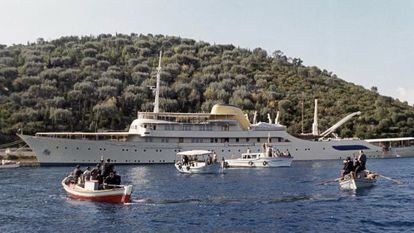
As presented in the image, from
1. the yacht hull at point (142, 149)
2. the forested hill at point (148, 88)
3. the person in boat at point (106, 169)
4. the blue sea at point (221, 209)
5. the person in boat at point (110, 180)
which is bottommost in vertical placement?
the blue sea at point (221, 209)

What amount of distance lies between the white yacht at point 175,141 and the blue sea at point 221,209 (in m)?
25.9

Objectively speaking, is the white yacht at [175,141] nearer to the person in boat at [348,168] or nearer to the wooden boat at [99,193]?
the wooden boat at [99,193]

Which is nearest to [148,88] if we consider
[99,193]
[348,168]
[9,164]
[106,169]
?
[9,164]

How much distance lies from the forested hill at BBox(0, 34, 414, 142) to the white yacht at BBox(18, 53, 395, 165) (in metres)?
10.1

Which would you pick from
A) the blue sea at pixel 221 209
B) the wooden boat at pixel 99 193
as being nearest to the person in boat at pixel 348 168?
the blue sea at pixel 221 209

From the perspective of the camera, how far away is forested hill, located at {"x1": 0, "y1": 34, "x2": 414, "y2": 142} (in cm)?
9038

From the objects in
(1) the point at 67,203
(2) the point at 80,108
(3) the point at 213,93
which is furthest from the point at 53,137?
(3) the point at 213,93

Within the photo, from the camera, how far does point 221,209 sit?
29.0 m

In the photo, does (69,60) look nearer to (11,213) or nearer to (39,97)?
(39,97)

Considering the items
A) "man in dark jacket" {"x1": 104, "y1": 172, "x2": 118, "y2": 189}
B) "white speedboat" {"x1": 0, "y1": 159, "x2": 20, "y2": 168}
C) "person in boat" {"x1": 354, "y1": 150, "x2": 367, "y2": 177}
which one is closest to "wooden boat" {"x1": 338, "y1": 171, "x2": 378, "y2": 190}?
"person in boat" {"x1": 354, "y1": 150, "x2": 367, "y2": 177}

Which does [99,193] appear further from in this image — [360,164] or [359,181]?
[360,164]

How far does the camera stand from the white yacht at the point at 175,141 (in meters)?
68.2

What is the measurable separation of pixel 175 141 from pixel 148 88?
3318 cm

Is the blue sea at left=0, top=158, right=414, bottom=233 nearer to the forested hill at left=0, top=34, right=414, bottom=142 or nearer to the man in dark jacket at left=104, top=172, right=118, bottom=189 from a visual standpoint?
the man in dark jacket at left=104, top=172, right=118, bottom=189
